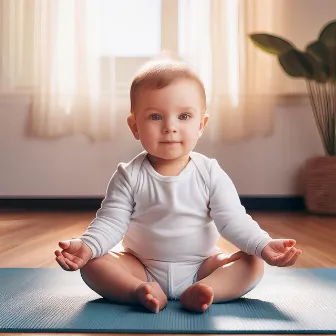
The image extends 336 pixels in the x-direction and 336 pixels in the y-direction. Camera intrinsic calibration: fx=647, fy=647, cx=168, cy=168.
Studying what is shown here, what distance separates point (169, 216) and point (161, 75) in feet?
0.91

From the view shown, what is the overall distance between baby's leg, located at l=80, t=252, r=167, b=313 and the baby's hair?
308 mm

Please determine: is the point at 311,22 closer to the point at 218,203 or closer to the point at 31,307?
the point at 218,203

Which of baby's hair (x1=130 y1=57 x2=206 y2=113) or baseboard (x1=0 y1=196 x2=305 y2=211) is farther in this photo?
baseboard (x1=0 y1=196 x2=305 y2=211)

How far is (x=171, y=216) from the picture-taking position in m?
1.27

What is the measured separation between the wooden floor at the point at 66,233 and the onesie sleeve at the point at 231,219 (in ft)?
1.91

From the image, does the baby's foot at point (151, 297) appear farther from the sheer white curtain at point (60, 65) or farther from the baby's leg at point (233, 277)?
the sheer white curtain at point (60, 65)

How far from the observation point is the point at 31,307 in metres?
1.21

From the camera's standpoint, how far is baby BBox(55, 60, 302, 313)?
4.06ft

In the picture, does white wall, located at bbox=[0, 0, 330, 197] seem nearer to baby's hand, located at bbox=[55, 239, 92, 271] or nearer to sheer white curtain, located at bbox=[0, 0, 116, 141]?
sheer white curtain, located at bbox=[0, 0, 116, 141]

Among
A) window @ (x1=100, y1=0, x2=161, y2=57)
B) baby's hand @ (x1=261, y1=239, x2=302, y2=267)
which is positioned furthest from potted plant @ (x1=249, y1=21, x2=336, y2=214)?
baby's hand @ (x1=261, y1=239, x2=302, y2=267)

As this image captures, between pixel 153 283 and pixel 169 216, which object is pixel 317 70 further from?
pixel 153 283

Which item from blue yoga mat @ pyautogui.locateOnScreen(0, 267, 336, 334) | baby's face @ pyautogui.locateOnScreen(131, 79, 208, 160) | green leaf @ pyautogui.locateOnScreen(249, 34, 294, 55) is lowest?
blue yoga mat @ pyautogui.locateOnScreen(0, 267, 336, 334)

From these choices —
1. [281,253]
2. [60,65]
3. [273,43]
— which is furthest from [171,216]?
[60,65]

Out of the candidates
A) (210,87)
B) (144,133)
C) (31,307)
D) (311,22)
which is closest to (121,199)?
(144,133)
